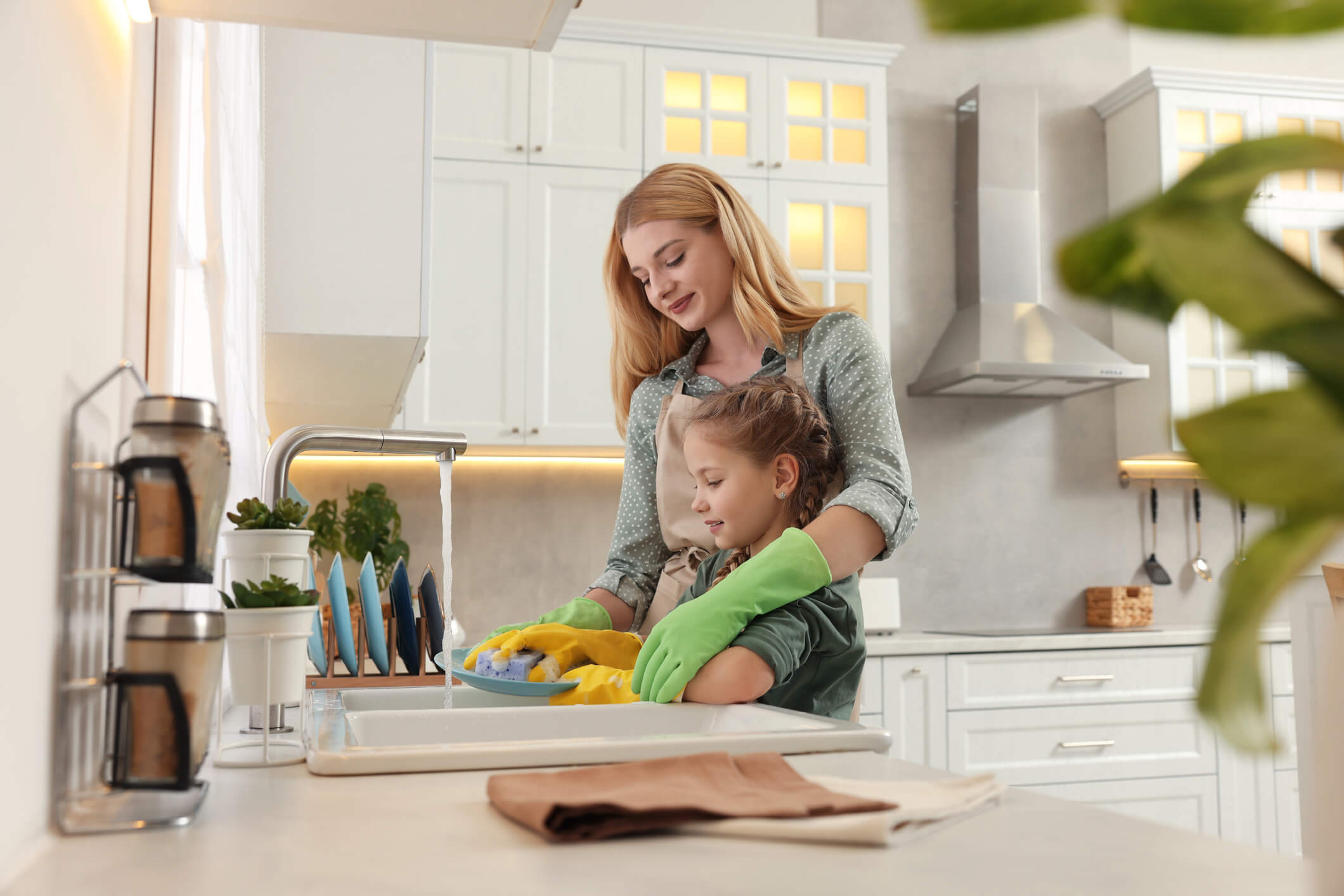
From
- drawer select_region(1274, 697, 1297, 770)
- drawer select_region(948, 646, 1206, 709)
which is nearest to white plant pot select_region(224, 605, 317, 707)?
drawer select_region(948, 646, 1206, 709)

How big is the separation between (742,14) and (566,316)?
53.6 inches

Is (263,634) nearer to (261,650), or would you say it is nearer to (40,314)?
(261,650)

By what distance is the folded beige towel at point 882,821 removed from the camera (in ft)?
1.39

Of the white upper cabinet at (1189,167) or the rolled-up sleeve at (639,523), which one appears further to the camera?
the white upper cabinet at (1189,167)

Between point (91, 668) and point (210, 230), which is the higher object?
point (210, 230)

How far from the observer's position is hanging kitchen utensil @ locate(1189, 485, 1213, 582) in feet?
11.8

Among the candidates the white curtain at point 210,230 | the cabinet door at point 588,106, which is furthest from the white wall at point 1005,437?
the white curtain at point 210,230

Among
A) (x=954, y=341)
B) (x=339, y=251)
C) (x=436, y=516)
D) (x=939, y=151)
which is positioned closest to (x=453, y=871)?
(x=339, y=251)

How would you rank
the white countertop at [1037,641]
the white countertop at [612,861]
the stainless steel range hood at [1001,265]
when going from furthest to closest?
the stainless steel range hood at [1001,265]
the white countertop at [1037,641]
the white countertop at [612,861]

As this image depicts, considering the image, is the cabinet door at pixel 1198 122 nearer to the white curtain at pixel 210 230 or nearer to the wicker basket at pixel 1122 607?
the wicker basket at pixel 1122 607

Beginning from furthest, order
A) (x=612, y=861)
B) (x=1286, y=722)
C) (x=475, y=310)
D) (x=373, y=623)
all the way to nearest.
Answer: (x=1286, y=722) → (x=475, y=310) → (x=373, y=623) → (x=612, y=861)

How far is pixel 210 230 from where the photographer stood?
3.26 ft

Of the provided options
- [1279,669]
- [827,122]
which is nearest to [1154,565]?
[1279,669]

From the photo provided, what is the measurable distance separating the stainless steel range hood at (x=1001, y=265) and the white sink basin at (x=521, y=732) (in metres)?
2.48
